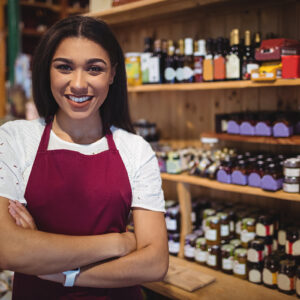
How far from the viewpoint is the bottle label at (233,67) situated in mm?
1991

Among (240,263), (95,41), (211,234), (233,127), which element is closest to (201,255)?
(211,234)

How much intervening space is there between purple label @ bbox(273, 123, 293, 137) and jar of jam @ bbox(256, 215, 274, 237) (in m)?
0.43

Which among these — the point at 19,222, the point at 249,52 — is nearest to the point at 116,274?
the point at 19,222

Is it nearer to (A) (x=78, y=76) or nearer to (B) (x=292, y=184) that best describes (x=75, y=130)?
(A) (x=78, y=76)

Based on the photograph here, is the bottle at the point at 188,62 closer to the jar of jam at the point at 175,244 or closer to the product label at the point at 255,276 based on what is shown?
the jar of jam at the point at 175,244

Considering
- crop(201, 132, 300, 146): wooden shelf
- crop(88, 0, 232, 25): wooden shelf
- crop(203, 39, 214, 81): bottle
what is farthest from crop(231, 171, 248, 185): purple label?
crop(88, 0, 232, 25): wooden shelf

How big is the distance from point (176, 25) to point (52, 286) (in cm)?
185

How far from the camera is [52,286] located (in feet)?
4.42

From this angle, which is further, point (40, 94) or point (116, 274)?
point (40, 94)

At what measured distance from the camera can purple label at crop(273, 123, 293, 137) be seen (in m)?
1.88

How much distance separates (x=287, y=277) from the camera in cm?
184

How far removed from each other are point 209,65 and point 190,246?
100 centimetres

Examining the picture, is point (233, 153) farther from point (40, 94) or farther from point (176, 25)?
point (40, 94)

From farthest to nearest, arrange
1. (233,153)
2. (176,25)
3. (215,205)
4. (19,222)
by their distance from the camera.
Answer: (176,25)
(215,205)
(233,153)
(19,222)
